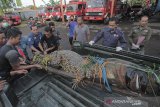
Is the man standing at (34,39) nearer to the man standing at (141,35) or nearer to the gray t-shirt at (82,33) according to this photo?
the gray t-shirt at (82,33)

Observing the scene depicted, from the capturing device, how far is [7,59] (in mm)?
2418

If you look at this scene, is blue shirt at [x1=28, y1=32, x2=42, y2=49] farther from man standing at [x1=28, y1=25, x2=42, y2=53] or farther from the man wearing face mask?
the man wearing face mask

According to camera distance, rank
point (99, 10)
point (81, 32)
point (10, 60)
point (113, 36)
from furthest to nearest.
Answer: point (99, 10) < point (81, 32) < point (113, 36) < point (10, 60)

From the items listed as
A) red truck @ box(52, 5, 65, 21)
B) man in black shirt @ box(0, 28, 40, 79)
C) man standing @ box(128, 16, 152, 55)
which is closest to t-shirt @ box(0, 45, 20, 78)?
man in black shirt @ box(0, 28, 40, 79)

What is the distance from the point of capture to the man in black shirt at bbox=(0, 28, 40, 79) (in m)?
2.33

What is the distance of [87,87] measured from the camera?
202 cm

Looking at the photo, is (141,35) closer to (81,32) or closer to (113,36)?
(113,36)

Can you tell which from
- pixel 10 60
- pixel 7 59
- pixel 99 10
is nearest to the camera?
pixel 10 60

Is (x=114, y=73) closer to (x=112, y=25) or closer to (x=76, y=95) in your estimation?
(x=76, y=95)

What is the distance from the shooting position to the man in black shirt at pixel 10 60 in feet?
7.63

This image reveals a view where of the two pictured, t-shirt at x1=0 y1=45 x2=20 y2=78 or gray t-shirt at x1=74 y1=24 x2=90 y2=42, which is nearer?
t-shirt at x1=0 y1=45 x2=20 y2=78

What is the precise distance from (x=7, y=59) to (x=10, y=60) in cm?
14

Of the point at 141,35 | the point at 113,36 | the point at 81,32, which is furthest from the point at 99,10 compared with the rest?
the point at 113,36

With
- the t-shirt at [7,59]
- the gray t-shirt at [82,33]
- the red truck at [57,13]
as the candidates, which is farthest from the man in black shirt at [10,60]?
the red truck at [57,13]
